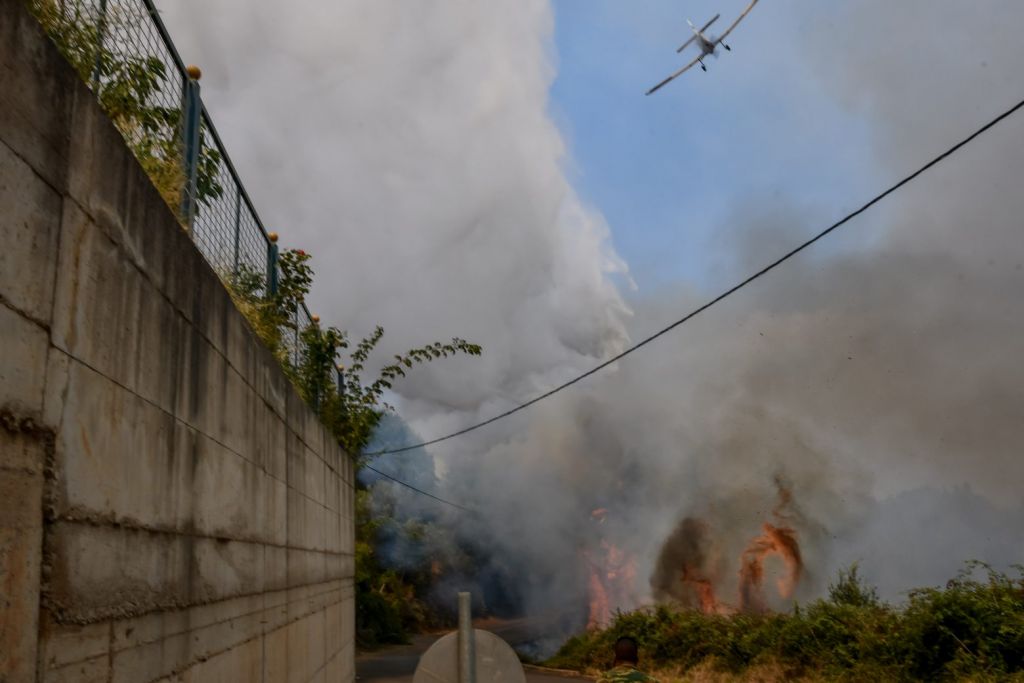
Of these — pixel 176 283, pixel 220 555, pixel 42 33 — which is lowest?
pixel 220 555

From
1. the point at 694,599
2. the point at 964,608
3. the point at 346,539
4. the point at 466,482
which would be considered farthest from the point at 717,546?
the point at 346,539

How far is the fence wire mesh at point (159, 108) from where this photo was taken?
3.87 m

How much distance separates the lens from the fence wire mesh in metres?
3.87

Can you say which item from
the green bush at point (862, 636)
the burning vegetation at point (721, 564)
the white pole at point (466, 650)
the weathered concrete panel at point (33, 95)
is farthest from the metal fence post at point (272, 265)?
the burning vegetation at point (721, 564)

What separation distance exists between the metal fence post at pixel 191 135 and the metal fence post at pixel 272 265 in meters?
3.02

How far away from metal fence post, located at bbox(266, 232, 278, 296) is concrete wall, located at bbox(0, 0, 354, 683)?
387 centimetres

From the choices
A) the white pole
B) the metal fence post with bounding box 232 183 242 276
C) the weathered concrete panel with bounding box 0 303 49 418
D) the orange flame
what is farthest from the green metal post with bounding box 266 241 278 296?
the orange flame

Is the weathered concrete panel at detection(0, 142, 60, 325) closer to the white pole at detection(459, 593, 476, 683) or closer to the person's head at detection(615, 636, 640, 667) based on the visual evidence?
the white pole at detection(459, 593, 476, 683)

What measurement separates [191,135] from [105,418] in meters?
3.15

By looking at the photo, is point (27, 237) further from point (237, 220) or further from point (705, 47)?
point (705, 47)

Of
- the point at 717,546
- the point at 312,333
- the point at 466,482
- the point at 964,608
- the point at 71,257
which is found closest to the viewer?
the point at 71,257

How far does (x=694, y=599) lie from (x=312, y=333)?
89.2 feet

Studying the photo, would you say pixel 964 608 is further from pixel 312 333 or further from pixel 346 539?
pixel 312 333

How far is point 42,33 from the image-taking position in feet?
8.43
